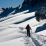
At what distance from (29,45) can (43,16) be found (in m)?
16.2

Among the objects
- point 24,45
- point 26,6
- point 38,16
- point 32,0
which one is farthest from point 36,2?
point 24,45

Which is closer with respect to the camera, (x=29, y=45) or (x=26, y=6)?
(x=29, y=45)

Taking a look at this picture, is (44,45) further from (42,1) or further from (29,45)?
(42,1)

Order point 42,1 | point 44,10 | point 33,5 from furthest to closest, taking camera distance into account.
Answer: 1. point 33,5
2. point 42,1
3. point 44,10

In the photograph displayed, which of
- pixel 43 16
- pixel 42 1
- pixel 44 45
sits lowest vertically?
pixel 44 45

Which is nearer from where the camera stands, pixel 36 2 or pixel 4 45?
pixel 4 45

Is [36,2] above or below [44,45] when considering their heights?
above

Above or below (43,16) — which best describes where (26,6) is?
above

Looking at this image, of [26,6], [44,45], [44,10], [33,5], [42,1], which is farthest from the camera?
[26,6]

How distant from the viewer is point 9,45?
42.0 ft

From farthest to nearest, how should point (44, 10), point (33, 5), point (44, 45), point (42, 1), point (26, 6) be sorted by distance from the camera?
1. point (26, 6)
2. point (33, 5)
3. point (42, 1)
4. point (44, 10)
5. point (44, 45)

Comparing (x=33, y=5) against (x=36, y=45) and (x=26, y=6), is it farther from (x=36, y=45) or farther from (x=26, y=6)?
(x=36, y=45)

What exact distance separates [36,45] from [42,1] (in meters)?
91.1

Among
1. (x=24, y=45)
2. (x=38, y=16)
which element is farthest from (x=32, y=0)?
(x=24, y=45)
